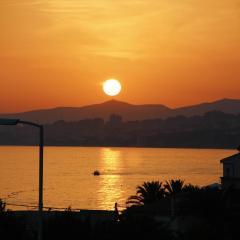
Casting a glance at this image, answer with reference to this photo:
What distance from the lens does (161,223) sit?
34.2 metres

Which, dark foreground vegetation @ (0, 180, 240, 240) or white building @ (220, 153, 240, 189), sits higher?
white building @ (220, 153, 240, 189)

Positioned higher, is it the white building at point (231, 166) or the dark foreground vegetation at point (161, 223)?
the white building at point (231, 166)

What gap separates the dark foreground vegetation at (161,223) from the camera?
31.2m

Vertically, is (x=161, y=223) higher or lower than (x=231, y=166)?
lower

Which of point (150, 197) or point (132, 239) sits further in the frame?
point (150, 197)

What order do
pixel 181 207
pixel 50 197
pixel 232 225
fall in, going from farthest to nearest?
pixel 50 197, pixel 181 207, pixel 232 225

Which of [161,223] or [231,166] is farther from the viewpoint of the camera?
[231,166]

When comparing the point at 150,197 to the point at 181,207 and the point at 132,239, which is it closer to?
the point at 181,207

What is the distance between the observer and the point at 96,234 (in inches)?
1222

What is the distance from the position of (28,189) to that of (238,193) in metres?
143

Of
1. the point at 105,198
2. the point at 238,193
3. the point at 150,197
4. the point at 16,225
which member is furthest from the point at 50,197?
the point at 16,225

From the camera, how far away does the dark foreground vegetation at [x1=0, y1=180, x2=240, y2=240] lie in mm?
31156

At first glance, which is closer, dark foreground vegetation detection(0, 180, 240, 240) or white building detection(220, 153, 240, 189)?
dark foreground vegetation detection(0, 180, 240, 240)

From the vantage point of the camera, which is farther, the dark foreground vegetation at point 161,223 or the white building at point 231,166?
the white building at point 231,166
